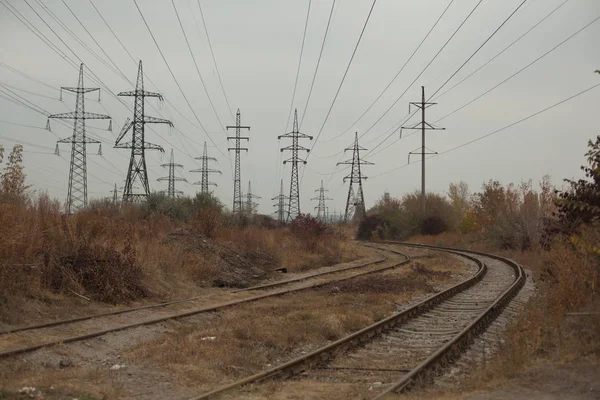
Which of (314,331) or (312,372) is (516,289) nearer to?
(314,331)

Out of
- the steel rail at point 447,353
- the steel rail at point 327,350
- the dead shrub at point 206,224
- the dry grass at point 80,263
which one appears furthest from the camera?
the dead shrub at point 206,224

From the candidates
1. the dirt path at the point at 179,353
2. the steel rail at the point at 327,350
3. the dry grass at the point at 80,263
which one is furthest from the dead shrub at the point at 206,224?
the steel rail at the point at 327,350

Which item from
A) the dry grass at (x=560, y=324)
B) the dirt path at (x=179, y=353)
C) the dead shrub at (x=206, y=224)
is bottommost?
the dirt path at (x=179, y=353)

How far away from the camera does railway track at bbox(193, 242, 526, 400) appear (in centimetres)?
867

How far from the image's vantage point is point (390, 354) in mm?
10953

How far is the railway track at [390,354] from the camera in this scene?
867 cm

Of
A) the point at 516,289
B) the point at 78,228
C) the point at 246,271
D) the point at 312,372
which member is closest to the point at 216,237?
the point at 246,271

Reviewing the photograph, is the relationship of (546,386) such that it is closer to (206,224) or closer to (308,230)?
(206,224)

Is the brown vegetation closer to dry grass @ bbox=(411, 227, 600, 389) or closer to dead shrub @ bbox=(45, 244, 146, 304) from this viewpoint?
dead shrub @ bbox=(45, 244, 146, 304)

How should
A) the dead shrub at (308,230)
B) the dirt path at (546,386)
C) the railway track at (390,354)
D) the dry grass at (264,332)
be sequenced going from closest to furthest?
the dirt path at (546,386), the railway track at (390,354), the dry grass at (264,332), the dead shrub at (308,230)

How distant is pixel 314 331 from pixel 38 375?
219 inches

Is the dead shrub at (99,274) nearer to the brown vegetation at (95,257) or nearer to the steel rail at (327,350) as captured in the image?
the brown vegetation at (95,257)

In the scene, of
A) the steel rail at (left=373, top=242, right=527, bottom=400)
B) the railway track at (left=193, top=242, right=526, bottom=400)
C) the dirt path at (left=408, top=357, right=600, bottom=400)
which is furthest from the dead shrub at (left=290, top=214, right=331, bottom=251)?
the dirt path at (left=408, top=357, right=600, bottom=400)

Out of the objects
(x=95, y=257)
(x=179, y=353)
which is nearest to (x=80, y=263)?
(x=95, y=257)
